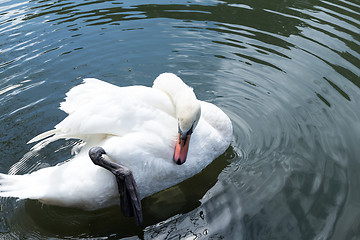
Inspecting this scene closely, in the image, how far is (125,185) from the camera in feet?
12.0

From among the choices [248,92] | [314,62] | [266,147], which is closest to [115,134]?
[266,147]

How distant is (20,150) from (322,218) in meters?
3.10

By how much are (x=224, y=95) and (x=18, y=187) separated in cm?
278

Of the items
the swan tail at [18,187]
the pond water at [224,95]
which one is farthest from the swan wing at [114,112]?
the pond water at [224,95]

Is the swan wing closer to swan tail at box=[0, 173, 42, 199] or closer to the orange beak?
the orange beak

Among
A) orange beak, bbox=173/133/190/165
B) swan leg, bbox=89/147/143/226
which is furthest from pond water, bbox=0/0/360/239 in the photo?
orange beak, bbox=173/133/190/165

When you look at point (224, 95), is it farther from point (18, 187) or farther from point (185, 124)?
point (18, 187)

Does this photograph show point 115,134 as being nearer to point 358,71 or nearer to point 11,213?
point 11,213

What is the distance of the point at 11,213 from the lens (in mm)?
3938

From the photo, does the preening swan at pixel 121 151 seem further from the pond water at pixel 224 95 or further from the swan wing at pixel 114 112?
the pond water at pixel 224 95

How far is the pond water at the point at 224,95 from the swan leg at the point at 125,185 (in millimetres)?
184

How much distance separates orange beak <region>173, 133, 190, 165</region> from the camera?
3787mm

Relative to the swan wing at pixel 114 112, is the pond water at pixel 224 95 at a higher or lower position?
lower

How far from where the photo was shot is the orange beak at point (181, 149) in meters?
3.79
